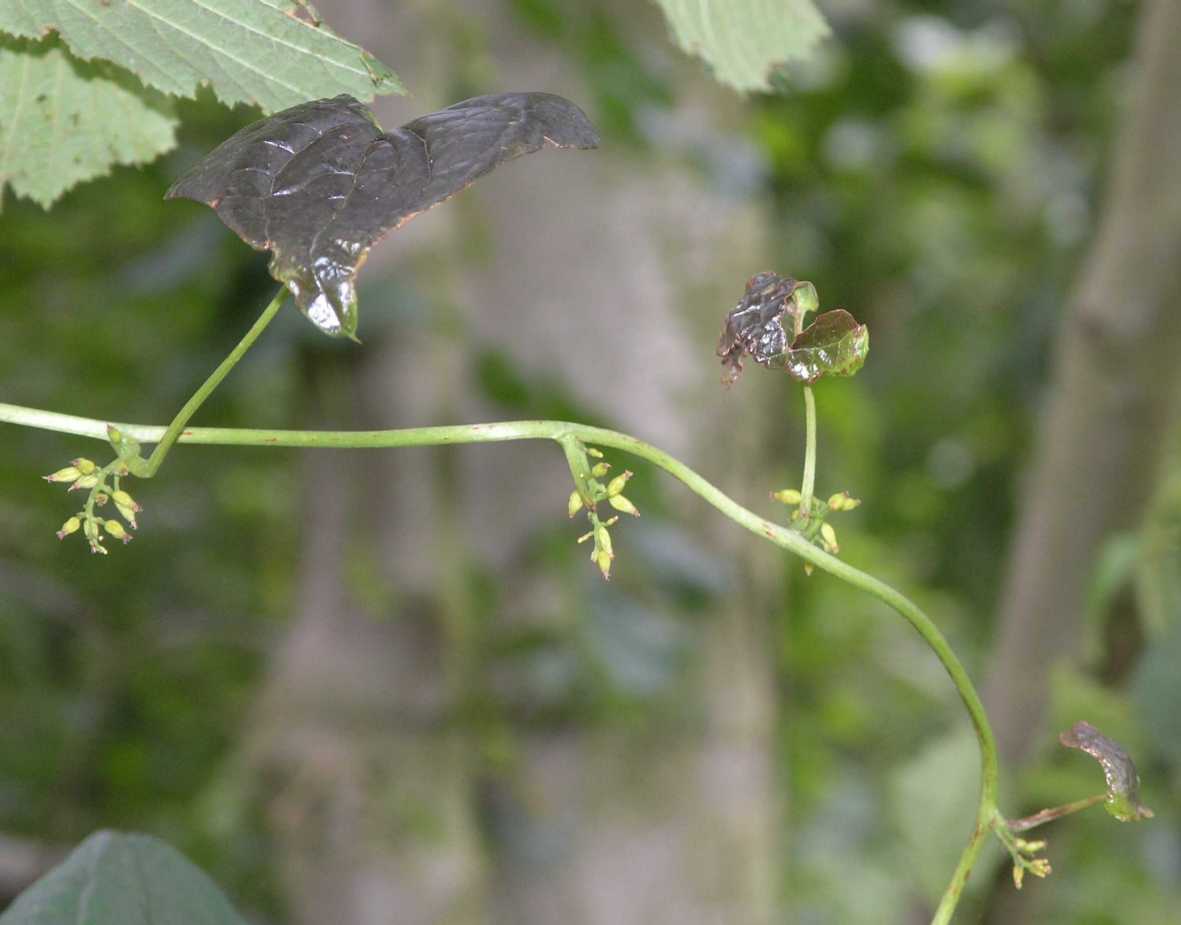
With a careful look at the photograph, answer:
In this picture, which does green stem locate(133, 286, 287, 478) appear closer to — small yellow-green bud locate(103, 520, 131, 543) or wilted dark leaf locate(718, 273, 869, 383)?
small yellow-green bud locate(103, 520, 131, 543)

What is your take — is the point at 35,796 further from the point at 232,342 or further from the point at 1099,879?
the point at 1099,879

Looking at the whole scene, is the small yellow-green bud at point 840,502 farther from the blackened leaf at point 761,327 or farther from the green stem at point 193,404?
the green stem at point 193,404

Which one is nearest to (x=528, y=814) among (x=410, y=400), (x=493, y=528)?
(x=493, y=528)

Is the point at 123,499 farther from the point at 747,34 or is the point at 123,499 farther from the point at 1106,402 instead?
the point at 1106,402

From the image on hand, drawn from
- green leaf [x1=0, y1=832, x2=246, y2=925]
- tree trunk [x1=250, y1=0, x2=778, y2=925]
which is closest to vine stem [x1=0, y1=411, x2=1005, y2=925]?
green leaf [x1=0, y1=832, x2=246, y2=925]

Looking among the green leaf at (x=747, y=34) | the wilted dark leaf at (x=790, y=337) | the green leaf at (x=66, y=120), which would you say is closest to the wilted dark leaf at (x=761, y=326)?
the wilted dark leaf at (x=790, y=337)

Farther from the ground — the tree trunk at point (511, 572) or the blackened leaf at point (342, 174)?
the blackened leaf at point (342, 174)
